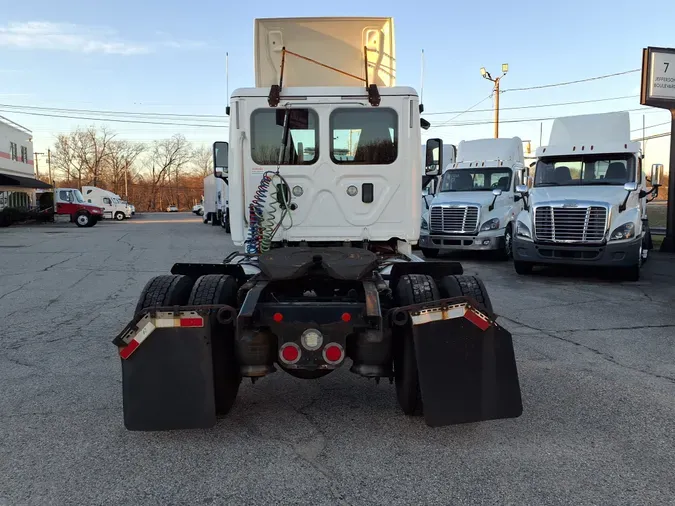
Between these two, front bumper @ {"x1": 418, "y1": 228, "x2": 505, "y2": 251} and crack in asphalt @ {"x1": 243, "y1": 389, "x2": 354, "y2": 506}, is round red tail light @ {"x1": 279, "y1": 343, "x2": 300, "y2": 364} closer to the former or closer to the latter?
crack in asphalt @ {"x1": 243, "y1": 389, "x2": 354, "y2": 506}

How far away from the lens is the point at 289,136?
5.62 metres

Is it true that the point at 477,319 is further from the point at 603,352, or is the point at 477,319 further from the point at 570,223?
the point at 570,223

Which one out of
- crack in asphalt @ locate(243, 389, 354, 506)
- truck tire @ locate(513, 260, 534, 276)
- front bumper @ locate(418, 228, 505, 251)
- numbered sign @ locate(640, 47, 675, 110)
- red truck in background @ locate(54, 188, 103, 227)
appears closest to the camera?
crack in asphalt @ locate(243, 389, 354, 506)

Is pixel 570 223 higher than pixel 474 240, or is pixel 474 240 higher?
pixel 570 223

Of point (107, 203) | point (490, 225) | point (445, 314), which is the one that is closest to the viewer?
point (445, 314)

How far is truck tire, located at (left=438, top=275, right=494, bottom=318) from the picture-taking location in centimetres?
402

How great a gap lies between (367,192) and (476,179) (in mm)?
10602

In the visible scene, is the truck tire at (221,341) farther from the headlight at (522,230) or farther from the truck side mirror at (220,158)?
the headlight at (522,230)

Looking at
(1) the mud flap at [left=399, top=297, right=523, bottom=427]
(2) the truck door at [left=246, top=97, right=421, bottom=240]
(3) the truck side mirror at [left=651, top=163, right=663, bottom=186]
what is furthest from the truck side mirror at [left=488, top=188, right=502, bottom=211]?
(1) the mud flap at [left=399, top=297, right=523, bottom=427]

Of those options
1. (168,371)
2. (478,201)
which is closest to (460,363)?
(168,371)

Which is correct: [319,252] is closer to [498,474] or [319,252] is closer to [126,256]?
[498,474]

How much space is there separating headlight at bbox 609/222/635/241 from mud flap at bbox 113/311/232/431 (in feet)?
30.4

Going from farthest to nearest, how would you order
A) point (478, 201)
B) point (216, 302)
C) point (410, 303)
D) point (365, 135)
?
point (478, 201), point (365, 135), point (216, 302), point (410, 303)

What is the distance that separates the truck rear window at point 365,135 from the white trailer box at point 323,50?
3.37 feet
